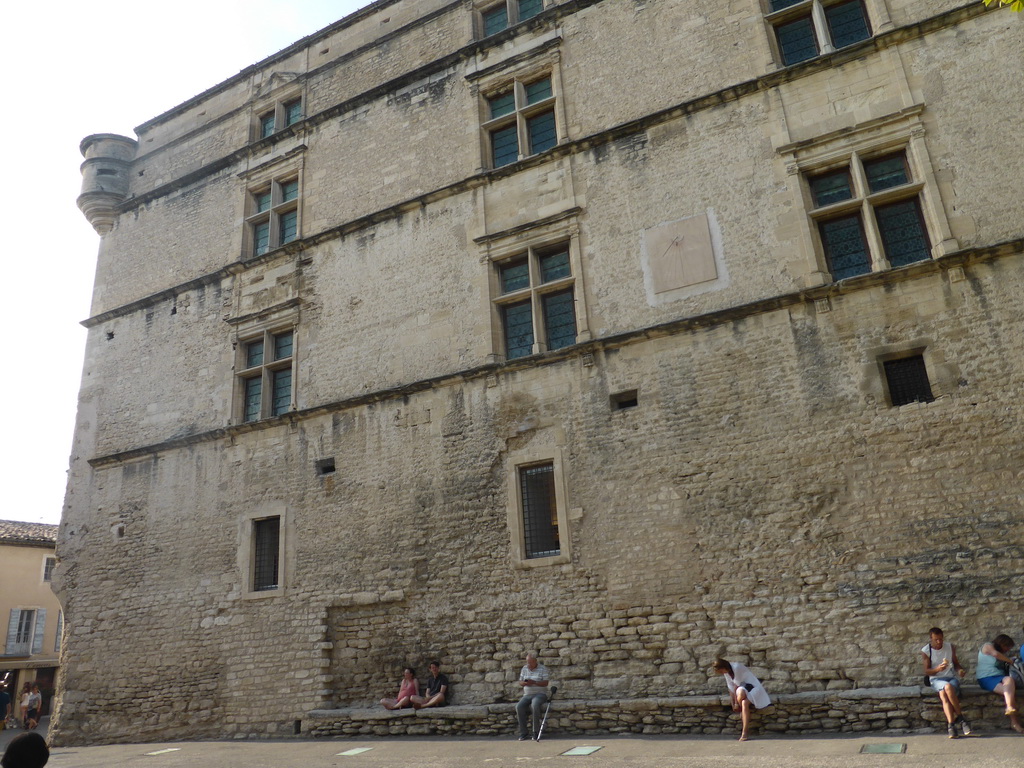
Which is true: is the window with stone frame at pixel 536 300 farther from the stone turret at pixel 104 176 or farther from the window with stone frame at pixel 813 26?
the stone turret at pixel 104 176

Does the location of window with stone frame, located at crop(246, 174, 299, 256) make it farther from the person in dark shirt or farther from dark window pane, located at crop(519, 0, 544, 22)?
the person in dark shirt

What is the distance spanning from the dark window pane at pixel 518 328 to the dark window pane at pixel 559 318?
23cm

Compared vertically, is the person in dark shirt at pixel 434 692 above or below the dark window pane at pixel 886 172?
below

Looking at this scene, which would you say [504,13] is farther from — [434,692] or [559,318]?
[434,692]

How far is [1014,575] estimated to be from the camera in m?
6.71

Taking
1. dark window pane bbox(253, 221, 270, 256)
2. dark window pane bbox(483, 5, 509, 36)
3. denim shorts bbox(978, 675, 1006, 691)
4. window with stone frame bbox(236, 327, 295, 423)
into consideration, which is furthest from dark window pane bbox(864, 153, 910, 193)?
dark window pane bbox(253, 221, 270, 256)

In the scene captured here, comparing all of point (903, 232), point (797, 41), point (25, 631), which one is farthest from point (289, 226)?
point (25, 631)

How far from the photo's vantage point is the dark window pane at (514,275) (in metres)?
10.4

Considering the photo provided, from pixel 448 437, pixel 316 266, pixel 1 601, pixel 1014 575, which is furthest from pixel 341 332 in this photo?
pixel 1 601

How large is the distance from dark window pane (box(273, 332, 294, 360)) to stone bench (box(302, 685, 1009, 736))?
548cm

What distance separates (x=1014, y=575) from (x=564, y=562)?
14.3 feet

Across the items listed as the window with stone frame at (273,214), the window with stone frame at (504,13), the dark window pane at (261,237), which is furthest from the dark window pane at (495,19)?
the dark window pane at (261,237)

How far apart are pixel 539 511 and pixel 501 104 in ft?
20.7

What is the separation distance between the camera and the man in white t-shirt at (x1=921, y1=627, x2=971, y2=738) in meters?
6.15
